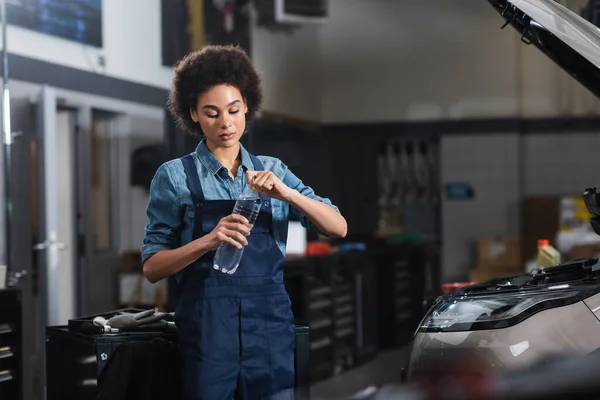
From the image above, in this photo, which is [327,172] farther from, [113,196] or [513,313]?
[513,313]

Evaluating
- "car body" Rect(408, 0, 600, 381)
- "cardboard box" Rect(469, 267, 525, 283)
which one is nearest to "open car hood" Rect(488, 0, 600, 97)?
"car body" Rect(408, 0, 600, 381)

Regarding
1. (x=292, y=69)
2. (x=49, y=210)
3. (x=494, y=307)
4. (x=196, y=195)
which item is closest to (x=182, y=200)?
(x=196, y=195)

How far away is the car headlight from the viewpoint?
6.71 ft

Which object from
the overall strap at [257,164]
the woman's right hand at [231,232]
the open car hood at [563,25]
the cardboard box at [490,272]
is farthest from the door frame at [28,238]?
the cardboard box at [490,272]

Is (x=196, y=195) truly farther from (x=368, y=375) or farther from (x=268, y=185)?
(x=368, y=375)

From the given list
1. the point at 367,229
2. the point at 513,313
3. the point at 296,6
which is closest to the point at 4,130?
the point at 513,313

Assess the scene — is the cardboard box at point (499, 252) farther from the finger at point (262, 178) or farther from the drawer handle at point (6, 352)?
the finger at point (262, 178)

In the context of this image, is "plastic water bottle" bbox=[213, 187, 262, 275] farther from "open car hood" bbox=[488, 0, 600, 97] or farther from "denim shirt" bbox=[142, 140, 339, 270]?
"open car hood" bbox=[488, 0, 600, 97]

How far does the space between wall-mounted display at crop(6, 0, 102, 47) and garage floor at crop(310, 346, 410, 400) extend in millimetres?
2504

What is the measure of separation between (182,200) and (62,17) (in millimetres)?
3224

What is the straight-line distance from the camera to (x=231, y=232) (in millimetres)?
1966

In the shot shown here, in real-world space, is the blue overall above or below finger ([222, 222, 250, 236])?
below

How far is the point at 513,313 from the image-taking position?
2.04 metres

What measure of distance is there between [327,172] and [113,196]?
361cm
